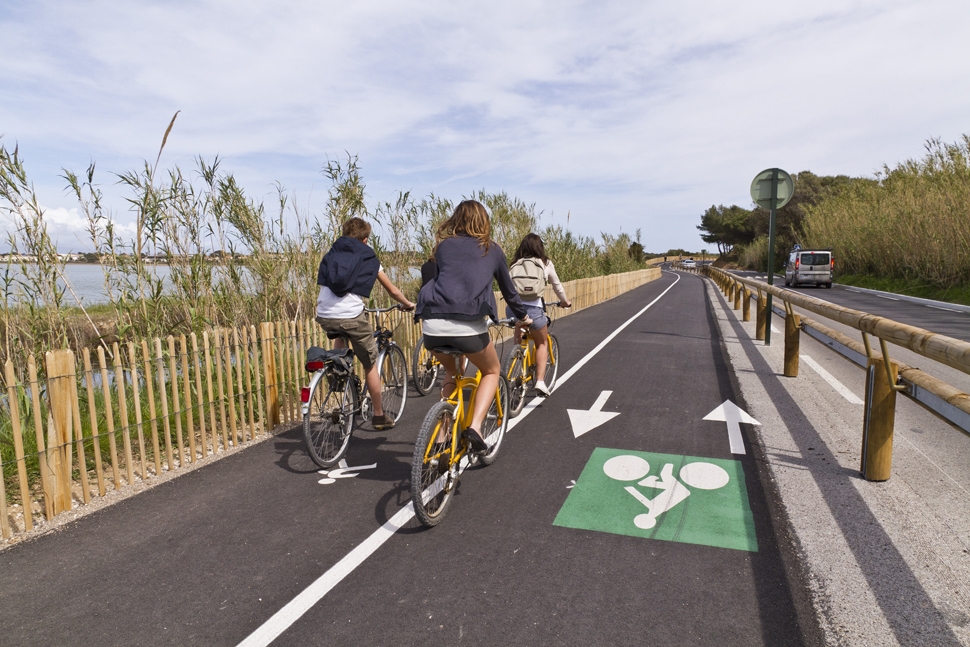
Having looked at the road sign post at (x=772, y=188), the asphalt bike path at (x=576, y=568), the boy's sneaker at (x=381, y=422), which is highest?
the road sign post at (x=772, y=188)

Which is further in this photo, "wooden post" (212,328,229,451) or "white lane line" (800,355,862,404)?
"white lane line" (800,355,862,404)

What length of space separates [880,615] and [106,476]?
513 cm

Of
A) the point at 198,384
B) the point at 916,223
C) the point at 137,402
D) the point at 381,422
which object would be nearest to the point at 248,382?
the point at 198,384

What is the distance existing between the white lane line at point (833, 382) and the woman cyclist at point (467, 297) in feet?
15.9

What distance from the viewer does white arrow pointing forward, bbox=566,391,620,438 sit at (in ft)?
19.3

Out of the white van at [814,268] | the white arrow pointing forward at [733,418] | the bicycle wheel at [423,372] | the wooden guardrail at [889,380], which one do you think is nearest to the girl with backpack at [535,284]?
the bicycle wheel at [423,372]

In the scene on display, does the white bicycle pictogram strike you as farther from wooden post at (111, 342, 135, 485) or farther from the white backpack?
wooden post at (111, 342, 135, 485)

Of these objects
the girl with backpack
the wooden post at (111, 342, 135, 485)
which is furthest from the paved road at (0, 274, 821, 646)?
the girl with backpack

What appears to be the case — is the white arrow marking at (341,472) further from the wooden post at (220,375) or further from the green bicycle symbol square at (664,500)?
the green bicycle symbol square at (664,500)

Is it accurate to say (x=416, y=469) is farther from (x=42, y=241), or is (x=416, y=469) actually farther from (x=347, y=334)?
(x=42, y=241)

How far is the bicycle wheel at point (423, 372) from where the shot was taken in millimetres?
7551

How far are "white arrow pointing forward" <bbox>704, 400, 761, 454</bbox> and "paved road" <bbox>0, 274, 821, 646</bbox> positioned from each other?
22 centimetres

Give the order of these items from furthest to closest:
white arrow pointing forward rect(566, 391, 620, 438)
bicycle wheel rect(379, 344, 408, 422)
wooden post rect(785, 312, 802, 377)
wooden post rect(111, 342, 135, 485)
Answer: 1. wooden post rect(785, 312, 802, 377)
2. bicycle wheel rect(379, 344, 408, 422)
3. white arrow pointing forward rect(566, 391, 620, 438)
4. wooden post rect(111, 342, 135, 485)

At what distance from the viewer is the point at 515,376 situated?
6.58 metres
